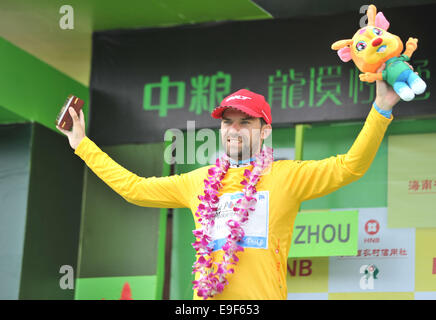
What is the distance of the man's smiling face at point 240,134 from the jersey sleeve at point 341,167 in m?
0.20

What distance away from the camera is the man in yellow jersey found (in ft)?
12.4

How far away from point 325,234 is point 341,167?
2.69 meters

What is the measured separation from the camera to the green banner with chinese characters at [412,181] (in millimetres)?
6371

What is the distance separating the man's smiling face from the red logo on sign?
2.52 m

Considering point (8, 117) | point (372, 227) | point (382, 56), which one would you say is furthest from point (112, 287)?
point (382, 56)

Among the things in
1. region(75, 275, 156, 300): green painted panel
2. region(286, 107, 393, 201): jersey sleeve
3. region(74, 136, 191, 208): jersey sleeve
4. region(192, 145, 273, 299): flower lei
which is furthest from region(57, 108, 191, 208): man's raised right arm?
region(75, 275, 156, 300): green painted panel

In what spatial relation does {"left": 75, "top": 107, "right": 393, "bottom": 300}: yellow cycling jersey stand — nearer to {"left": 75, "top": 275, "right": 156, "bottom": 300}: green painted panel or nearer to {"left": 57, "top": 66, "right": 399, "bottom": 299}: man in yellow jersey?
{"left": 57, "top": 66, "right": 399, "bottom": 299}: man in yellow jersey

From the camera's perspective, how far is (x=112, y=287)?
7.18 meters

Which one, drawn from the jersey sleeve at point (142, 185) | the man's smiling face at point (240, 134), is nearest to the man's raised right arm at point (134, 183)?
the jersey sleeve at point (142, 185)

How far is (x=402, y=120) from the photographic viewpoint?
6559mm
